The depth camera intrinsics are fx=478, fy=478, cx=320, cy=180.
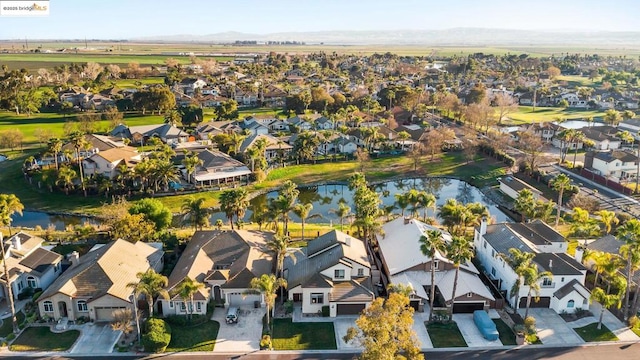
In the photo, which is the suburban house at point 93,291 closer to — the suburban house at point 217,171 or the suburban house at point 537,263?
the suburban house at point 537,263

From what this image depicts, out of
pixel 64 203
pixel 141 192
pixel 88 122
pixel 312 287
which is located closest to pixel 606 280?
pixel 312 287

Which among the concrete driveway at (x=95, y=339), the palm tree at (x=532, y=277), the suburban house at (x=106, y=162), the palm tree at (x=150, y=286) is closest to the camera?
the concrete driveway at (x=95, y=339)

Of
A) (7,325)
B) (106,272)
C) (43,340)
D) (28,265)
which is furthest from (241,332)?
(28,265)

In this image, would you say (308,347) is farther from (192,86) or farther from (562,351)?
(192,86)

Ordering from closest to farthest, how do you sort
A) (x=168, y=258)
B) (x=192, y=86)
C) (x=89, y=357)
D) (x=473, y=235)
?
(x=89, y=357) → (x=168, y=258) → (x=473, y=235) → (x=192, y=86)

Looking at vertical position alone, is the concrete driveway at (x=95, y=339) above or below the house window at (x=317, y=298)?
below

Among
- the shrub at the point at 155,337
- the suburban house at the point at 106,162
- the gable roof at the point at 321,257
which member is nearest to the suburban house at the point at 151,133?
the suburban house at the point at 106,162
